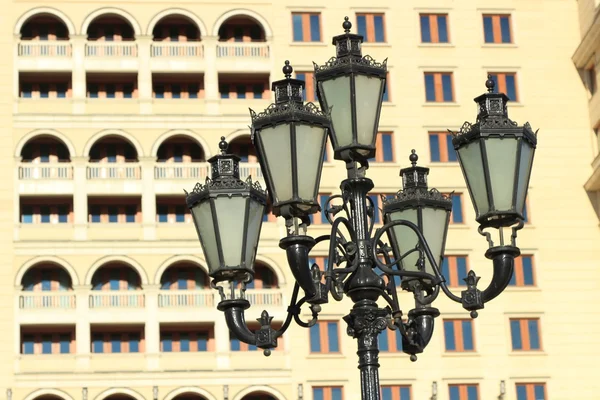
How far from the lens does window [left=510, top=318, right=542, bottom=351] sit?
220 feet

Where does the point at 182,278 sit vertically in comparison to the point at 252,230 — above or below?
above

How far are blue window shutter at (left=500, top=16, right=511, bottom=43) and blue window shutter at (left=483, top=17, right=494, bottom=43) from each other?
519 millimetres

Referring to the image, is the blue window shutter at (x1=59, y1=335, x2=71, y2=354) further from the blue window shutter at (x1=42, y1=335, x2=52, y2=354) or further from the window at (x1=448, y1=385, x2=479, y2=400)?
the window at (x1=448, y1=385, x2=479, y2=400)

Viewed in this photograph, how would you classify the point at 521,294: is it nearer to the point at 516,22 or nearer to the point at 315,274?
the point at 516,22

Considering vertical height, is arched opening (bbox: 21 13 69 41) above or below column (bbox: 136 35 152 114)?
above

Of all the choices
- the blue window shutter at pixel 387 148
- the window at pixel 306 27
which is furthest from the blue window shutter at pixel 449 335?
the window at pixel 306 27

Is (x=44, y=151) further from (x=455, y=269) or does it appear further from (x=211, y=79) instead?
(x=455, y=269)

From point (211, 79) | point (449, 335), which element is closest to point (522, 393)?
point (449, 335)

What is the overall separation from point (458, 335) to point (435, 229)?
4839cm

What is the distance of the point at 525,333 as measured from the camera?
6731cm

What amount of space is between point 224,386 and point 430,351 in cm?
904

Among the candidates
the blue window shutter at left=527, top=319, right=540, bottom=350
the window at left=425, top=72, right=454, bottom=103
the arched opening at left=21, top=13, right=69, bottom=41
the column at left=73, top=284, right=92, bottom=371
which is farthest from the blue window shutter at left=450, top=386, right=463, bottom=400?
the arched opening at left=21, top=13, right=69, bottom=41

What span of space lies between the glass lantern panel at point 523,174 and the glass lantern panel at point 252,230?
113 inches

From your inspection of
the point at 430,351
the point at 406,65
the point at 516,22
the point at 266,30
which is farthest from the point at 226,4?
the point at 430,351
